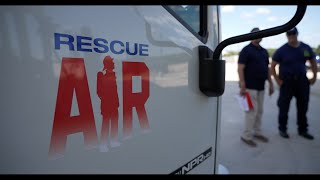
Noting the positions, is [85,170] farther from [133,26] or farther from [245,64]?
[245,64]

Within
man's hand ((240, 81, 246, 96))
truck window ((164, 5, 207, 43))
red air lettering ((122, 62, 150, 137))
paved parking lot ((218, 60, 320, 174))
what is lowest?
paved parking lot ((218, 60, 320, 174))

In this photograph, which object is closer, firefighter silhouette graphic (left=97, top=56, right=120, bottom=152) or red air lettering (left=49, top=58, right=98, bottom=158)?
red air lettering (left=49, top=58, right=98, bottom=158)

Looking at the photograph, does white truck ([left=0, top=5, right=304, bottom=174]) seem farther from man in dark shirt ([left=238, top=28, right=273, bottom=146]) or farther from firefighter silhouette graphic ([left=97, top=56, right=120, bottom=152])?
man in dark shirt ([left=238, top=28, right=273, bottom=146])

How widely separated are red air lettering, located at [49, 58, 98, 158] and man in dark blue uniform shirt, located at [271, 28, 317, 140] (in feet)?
10.8

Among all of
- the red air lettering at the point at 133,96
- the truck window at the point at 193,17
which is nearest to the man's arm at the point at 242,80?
the truck window at the point at 193,17

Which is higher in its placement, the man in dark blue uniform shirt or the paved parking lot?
the man in dark blue uniform shirt

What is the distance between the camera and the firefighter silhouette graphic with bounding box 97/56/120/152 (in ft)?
2.71

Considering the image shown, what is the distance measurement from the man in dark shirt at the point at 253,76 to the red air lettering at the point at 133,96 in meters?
2.55

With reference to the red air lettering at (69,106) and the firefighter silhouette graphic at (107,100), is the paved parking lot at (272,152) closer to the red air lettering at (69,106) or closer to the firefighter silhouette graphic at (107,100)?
the firefighter silhouette graphic at (107,100)

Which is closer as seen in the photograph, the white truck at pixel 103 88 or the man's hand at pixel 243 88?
the white truck at pixel 103 88

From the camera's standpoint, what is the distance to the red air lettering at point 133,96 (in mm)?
895

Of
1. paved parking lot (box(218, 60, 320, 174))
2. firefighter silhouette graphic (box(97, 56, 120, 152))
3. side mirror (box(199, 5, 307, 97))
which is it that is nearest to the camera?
firefighter silhouette graphic (box(97, 56, 120, 152))

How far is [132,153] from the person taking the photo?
3.13 ft

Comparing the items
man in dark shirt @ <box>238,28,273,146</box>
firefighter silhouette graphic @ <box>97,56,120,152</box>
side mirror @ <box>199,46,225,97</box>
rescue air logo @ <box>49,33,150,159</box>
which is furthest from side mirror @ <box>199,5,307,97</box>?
man in dark shirt @ <box>238,28,273,146</box>
